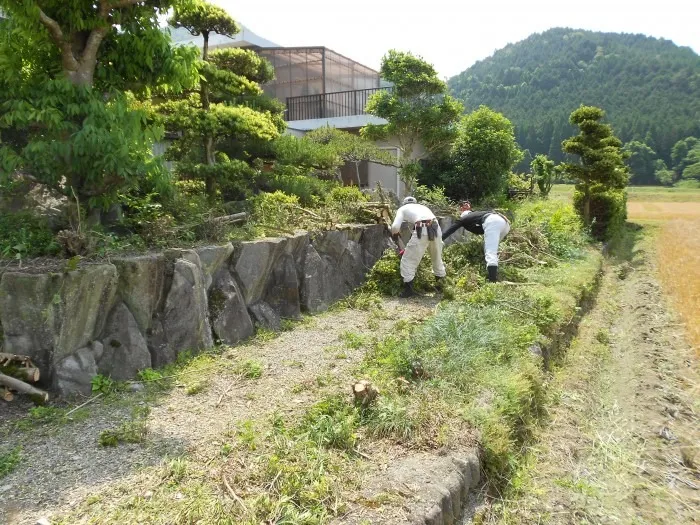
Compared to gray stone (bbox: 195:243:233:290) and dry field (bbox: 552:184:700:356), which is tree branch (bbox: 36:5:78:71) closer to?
gray stone (bbox: 195:243:233:290)

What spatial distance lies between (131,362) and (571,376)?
5256 millimetres

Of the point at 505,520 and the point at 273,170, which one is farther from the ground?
the point at 273,170

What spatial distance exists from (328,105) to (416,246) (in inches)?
433

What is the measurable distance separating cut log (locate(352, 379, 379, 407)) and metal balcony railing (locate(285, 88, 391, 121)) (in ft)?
48.2

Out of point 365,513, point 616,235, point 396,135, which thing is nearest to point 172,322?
point 365,513

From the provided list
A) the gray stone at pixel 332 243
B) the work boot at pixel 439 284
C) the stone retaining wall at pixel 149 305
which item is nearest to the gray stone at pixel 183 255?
the stone retaining wall at pixel 149 305

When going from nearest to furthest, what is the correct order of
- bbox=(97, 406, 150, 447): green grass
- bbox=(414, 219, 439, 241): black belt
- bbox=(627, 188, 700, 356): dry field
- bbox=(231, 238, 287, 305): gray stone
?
bbox=(97, 406, 150, 447): green grass
bbox=(231, 238, 287, 305): gray stone
bbox=(414, 219, 439, 241): black belt
bbox=(627, 188, 700, 356): dry field

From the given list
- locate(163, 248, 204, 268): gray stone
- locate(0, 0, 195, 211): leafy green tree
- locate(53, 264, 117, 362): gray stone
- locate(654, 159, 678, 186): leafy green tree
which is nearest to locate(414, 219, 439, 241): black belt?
locate(163, 248, 204, 268): gray stone

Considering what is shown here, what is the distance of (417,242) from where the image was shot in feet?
27.9

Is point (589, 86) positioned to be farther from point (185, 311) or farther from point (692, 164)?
point (185, 311)

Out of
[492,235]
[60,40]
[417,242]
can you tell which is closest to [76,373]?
[60,40]

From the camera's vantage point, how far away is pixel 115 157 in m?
4.84

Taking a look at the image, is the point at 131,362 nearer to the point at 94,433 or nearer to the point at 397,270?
the point at 94,433

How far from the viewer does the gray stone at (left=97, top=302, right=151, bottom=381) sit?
4.82 meters
